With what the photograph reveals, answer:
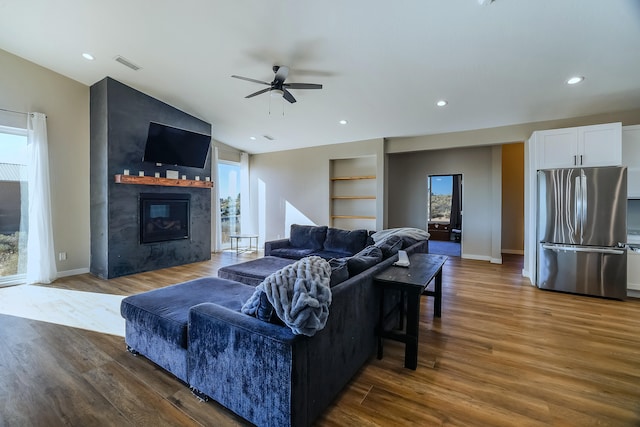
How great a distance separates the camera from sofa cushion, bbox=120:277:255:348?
75.4 inches

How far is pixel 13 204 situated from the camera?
4.18m

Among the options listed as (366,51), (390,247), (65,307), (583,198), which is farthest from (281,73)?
(583,198)

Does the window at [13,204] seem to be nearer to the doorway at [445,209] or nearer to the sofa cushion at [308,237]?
the sofa cushion at [308,237]

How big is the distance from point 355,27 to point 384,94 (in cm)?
145

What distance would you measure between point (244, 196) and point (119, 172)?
3.48 m

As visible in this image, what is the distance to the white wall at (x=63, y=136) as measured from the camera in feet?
13.5

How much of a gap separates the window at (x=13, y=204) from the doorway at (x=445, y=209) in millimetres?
9225

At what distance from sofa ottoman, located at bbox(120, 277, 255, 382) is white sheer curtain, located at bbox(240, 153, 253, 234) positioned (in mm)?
5406

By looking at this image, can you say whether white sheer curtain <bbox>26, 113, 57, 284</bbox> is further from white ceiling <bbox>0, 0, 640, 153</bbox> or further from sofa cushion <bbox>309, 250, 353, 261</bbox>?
sofa cushion <bbox>309, 250, 353, 261</bbox>

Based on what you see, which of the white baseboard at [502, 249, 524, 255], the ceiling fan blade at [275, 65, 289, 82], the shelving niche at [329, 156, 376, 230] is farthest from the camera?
the white baseboard at [502, 249, 524, 255]

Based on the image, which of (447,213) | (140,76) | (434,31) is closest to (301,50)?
(434,31)

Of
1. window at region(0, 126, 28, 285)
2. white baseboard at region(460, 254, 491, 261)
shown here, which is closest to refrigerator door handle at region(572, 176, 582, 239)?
white baseboard at region(460, 254, 491, 261)

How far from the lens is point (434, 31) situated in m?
2.88

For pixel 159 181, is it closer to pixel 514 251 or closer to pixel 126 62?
pixel 126 62
